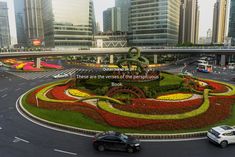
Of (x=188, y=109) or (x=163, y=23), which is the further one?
(x=163, y=23)

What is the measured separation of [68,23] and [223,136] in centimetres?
17318

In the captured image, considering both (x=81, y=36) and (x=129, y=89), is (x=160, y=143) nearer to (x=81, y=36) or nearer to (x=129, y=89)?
(x=129, y=89)

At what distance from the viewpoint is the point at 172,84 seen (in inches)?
1619

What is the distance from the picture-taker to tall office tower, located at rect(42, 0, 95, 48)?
174625 millimetres

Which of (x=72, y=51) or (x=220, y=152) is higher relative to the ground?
(x=72, y=51)

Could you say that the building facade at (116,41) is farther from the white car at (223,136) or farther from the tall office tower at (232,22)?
the white car at (223,136)

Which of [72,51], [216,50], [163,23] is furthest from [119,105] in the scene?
[163,23]

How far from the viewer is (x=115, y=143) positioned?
21250 mm

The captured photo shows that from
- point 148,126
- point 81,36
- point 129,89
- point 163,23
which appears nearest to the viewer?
point 148,126

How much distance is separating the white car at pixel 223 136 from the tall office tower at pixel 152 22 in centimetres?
15053

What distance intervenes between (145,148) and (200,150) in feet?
17.8

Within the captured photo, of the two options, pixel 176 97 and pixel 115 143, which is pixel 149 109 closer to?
pixel 176 97

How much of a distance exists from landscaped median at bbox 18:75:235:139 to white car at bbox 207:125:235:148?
1.99m

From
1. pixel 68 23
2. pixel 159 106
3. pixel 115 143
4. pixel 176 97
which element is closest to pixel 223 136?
pixel 115 143
